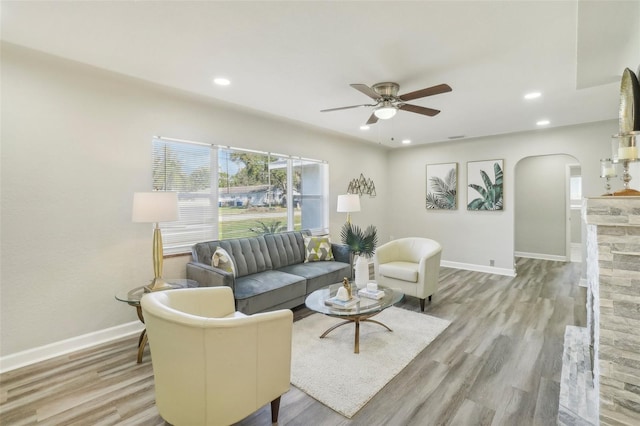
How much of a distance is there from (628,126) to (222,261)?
3.47 meters

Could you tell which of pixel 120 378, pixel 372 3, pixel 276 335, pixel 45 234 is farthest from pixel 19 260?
pixel 372 3

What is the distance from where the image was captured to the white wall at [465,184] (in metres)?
4.80

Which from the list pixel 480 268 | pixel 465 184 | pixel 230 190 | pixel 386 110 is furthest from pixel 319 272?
pixel 465 184

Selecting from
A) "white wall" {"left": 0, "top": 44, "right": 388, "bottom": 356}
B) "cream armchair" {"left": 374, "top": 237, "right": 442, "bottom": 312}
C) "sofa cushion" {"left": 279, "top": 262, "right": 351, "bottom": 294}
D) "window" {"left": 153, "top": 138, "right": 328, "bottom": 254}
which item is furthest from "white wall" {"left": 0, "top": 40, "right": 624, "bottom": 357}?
"cream armchair" {"left": 374, "top": 237, "right": 442, "bottom": 312}

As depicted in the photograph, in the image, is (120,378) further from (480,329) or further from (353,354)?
(480,329)

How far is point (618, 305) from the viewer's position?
1.65 metres

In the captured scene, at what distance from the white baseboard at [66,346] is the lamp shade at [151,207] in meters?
1.27

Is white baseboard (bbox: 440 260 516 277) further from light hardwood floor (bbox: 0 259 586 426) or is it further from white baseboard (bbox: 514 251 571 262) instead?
white baseboard (bbox: 514 251 571 262)

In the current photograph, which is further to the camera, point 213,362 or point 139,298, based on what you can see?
point 139,298

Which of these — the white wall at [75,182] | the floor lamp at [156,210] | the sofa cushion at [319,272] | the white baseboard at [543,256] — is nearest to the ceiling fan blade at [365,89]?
the floor lamp at [156,210]

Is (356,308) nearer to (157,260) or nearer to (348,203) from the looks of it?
(157,260)

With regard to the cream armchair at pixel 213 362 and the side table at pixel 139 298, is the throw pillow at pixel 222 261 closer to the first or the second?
the side table at pixel 139 298

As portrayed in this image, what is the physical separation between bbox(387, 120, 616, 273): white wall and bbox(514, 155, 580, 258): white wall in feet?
4.52

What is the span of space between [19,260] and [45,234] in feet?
0.89
